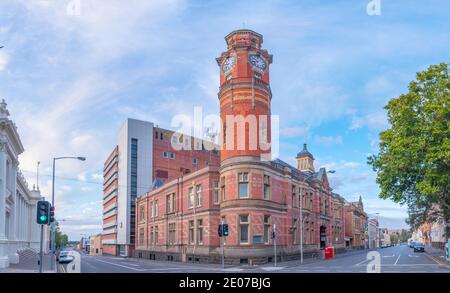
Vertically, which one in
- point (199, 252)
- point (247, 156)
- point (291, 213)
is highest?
point (247, 156)

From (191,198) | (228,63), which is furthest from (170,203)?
(228,63)

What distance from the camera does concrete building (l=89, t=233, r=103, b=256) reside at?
132 metres

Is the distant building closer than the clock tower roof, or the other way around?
the clock tower roof

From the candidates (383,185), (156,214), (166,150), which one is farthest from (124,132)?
(383,185)

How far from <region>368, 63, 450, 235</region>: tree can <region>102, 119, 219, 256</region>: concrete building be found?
5470 cm

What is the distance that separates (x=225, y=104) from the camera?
153 feet

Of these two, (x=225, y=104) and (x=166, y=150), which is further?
(x=166, y=150)

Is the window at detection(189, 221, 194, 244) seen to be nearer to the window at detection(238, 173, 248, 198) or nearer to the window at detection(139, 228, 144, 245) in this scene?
the window at detection(238, 173, 248, 198)

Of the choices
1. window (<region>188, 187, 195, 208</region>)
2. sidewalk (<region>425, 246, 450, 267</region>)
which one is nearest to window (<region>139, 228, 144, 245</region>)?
window (<region>188, 187, 195, 208</region>)

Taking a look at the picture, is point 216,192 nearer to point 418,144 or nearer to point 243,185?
point 243,185

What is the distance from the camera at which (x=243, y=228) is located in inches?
1730

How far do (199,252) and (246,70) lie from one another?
20.2 metres
